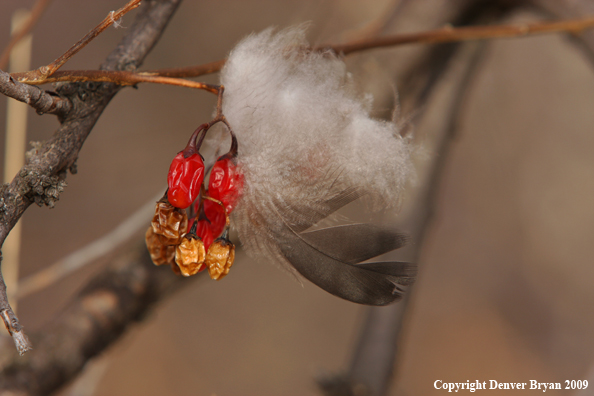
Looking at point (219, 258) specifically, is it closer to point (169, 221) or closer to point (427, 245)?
point (169, 221)

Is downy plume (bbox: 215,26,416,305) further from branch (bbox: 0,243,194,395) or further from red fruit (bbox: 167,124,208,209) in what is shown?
branch (bbox: 0,243,194,395)

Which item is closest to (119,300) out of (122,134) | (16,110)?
(16,110)

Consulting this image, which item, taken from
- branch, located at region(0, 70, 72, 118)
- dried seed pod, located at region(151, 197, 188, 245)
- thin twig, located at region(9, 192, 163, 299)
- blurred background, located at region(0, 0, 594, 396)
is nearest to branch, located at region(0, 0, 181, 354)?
branch, located at region(0, 70, 72, 118)

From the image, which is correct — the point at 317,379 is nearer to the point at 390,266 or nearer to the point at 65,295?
the point at 390,266

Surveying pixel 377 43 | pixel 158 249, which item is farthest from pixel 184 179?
pixel 377 43

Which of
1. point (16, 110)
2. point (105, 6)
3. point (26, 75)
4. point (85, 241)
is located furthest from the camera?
point (85, 241)

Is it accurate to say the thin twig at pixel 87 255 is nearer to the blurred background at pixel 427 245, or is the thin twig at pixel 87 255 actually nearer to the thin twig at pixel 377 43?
the thin twig at pixel 377 43
